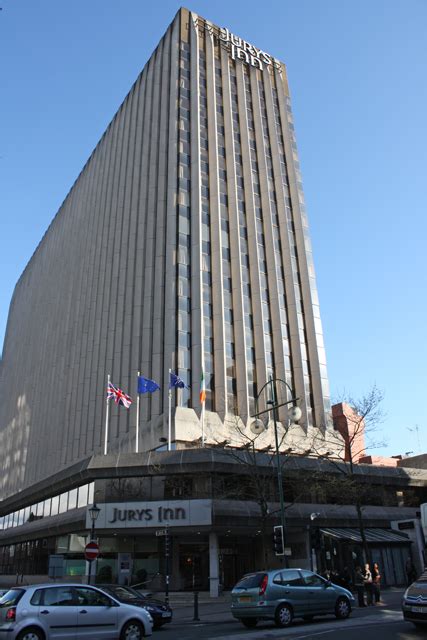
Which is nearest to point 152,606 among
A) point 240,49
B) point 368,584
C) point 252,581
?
point 252,581

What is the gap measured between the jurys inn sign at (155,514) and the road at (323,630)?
13046 millimetres

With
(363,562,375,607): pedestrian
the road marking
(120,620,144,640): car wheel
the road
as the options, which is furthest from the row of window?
(120,620,144,640): car wheel

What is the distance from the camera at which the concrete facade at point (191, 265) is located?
4984 centimetres

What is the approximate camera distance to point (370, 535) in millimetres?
40719

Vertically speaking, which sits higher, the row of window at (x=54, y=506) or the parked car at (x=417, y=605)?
the row of window at (x=54, y=506)

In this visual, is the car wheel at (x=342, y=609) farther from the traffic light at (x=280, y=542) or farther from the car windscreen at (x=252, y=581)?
the traffic light at (x=280, y=542)

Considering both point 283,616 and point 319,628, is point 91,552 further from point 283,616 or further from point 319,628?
point 319,628

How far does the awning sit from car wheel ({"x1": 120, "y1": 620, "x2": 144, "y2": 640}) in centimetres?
2748

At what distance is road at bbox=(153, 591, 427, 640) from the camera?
1411 centimetres

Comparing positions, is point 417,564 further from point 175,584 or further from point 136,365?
point 136,365

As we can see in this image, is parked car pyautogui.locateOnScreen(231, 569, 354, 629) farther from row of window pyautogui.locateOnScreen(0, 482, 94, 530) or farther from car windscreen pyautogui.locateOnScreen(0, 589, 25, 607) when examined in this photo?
row of window pyautogui.locateOnScreen(0, 482, 94, 530)

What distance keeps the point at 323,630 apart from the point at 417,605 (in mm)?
2788

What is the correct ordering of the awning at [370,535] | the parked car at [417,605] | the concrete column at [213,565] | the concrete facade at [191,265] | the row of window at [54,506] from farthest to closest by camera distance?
the concrete facade at [191,265] < the row of window at [54,506] < the awning at [370,535] < the concrete column at [213,565] < the parked car at [417,605]

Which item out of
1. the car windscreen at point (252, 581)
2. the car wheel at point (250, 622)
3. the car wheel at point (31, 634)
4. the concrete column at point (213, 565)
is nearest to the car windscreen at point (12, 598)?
the car wheel at point (31, 634)
